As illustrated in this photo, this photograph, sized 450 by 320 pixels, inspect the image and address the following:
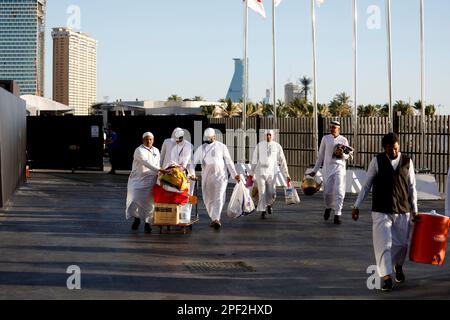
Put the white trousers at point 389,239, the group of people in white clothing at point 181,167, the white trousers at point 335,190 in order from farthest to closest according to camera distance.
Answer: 1. the white trousers at point 335,190
2. the group of people in white clothing at point 181,167
3. the white trousers at point 389,239

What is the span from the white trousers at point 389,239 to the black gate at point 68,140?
2475cm

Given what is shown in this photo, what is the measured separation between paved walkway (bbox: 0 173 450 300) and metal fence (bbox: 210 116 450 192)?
17.0 ft

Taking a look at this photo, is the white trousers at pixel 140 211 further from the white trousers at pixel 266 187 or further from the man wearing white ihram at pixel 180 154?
the white trousers at pixel 266 187

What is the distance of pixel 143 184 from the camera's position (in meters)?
14.0

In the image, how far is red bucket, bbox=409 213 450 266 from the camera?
27.3 feet

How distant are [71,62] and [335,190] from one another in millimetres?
165169

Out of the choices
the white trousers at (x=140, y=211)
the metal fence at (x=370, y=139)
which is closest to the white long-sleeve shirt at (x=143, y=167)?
the white trousers at (x=140, y=211)

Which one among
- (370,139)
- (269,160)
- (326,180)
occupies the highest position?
(370,139)

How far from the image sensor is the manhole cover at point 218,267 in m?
9.77

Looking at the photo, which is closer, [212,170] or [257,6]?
[212,170]

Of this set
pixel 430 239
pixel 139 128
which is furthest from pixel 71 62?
pixel 430 239

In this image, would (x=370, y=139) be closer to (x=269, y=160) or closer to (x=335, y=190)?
(x=269, y=160)
